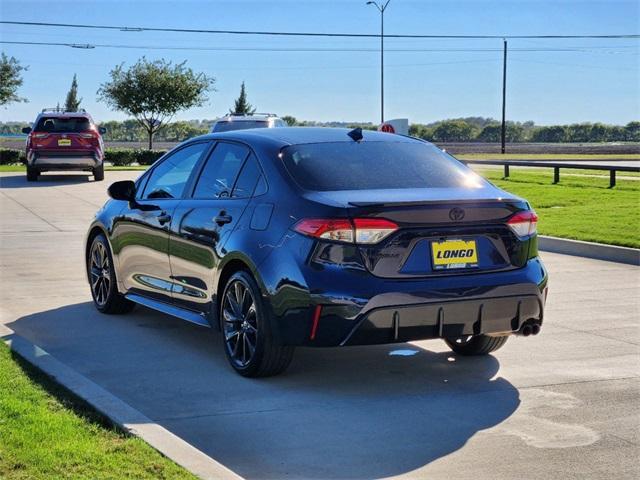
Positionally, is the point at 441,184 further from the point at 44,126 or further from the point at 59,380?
the point at 44,126

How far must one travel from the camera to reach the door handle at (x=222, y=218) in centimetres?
689

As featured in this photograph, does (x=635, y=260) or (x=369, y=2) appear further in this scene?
(x=369, y=2)

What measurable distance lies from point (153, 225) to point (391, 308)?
2.68m

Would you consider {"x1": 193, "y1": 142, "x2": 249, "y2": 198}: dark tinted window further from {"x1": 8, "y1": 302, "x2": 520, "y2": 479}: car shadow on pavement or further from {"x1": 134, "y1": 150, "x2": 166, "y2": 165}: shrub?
{"x1": 134, "y1": 150, "x2": 166, "y2": 165}: shrub

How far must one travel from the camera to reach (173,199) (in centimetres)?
786

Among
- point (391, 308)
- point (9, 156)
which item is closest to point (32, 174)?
point (9, 156)

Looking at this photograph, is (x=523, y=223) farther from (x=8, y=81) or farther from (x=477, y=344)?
(x=8, y=81)

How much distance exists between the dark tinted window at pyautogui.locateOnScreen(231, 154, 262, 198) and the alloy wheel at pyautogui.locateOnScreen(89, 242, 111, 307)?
236 centimetres

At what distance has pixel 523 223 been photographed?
6.50 metres

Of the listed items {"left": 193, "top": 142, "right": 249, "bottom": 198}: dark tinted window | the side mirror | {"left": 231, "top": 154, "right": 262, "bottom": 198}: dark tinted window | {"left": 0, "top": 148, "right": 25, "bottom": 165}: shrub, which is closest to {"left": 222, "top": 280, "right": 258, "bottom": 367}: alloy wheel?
{"left": 231, "top": 154, "right": 262, "bottom": 198}: dark tinted window

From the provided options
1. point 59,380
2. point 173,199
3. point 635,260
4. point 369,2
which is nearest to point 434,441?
point 59,380

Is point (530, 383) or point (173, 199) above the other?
point (173, 199)

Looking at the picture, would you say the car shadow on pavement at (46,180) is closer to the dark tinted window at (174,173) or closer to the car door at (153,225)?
the car door at (153,225)

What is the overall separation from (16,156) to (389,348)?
38459 millimetres
